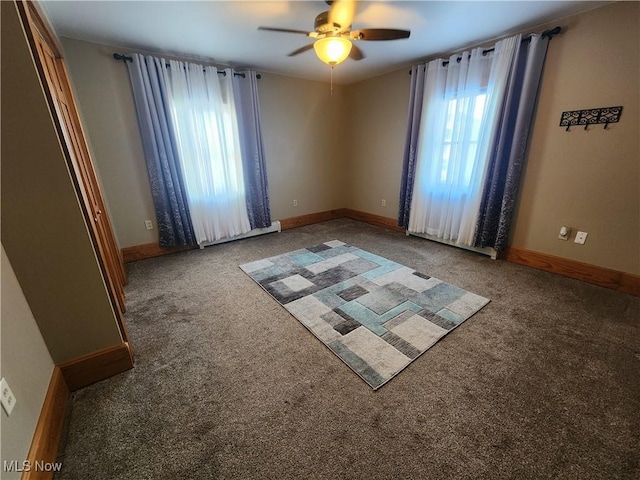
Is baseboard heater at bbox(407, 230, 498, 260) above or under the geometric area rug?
above

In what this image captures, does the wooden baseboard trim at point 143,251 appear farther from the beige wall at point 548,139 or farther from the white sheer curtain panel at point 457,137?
the white sheer curtain panel at point 457,137

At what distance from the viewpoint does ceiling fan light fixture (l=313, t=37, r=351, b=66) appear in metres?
1.87

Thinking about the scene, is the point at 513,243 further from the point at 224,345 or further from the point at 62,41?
the point at 62,41

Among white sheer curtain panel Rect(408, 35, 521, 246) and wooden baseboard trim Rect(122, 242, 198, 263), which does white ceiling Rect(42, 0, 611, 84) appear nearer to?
white sheer curtain panel Rect(408, 35, 521, 246)

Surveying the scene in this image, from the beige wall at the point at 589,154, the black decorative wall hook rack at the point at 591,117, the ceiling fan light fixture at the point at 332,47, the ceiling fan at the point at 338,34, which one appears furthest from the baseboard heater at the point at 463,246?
the ceiling fan light fixture at the point at 332,47

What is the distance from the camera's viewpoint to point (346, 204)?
493cm

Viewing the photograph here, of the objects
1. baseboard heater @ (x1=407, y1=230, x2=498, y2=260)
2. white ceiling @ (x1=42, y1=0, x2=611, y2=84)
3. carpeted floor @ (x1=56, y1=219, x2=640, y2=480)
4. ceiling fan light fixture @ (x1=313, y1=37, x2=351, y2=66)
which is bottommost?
A: carpeted floor @ (x1=56, y1=219, x2=640, y2=480)

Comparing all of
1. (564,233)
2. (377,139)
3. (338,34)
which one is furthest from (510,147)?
(338,34)

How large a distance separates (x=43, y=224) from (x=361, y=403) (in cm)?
173

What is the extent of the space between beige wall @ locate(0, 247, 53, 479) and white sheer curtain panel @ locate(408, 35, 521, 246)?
363 centimetres

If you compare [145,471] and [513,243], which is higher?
[513,243]

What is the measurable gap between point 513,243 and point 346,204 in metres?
2.74

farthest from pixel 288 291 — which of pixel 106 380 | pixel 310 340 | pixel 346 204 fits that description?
pixel 346 204

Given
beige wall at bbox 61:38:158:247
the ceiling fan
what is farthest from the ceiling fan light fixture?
beige wall at bbox 61:38:158:247
